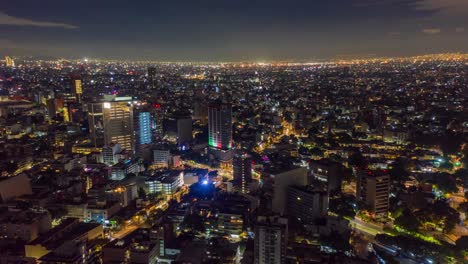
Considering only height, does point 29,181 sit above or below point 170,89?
below

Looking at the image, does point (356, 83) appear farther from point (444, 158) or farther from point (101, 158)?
point (101, 158)

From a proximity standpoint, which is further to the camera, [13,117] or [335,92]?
[335,92]

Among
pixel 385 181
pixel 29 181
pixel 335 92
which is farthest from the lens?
pixel 335 92

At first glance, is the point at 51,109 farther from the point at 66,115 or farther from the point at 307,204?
the point at 307,204

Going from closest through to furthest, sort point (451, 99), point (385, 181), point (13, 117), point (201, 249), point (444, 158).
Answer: point (201, 249) < point (385, 181) < point (444, 158) < point (13, 117) < point (451, 99)

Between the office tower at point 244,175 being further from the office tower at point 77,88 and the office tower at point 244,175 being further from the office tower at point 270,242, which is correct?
the office tower at point 77,88

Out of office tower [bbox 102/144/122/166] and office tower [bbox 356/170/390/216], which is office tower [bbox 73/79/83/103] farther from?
office tower [bbox 356/170/390/216]

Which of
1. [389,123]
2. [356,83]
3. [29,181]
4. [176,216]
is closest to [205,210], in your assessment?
[176,216]
